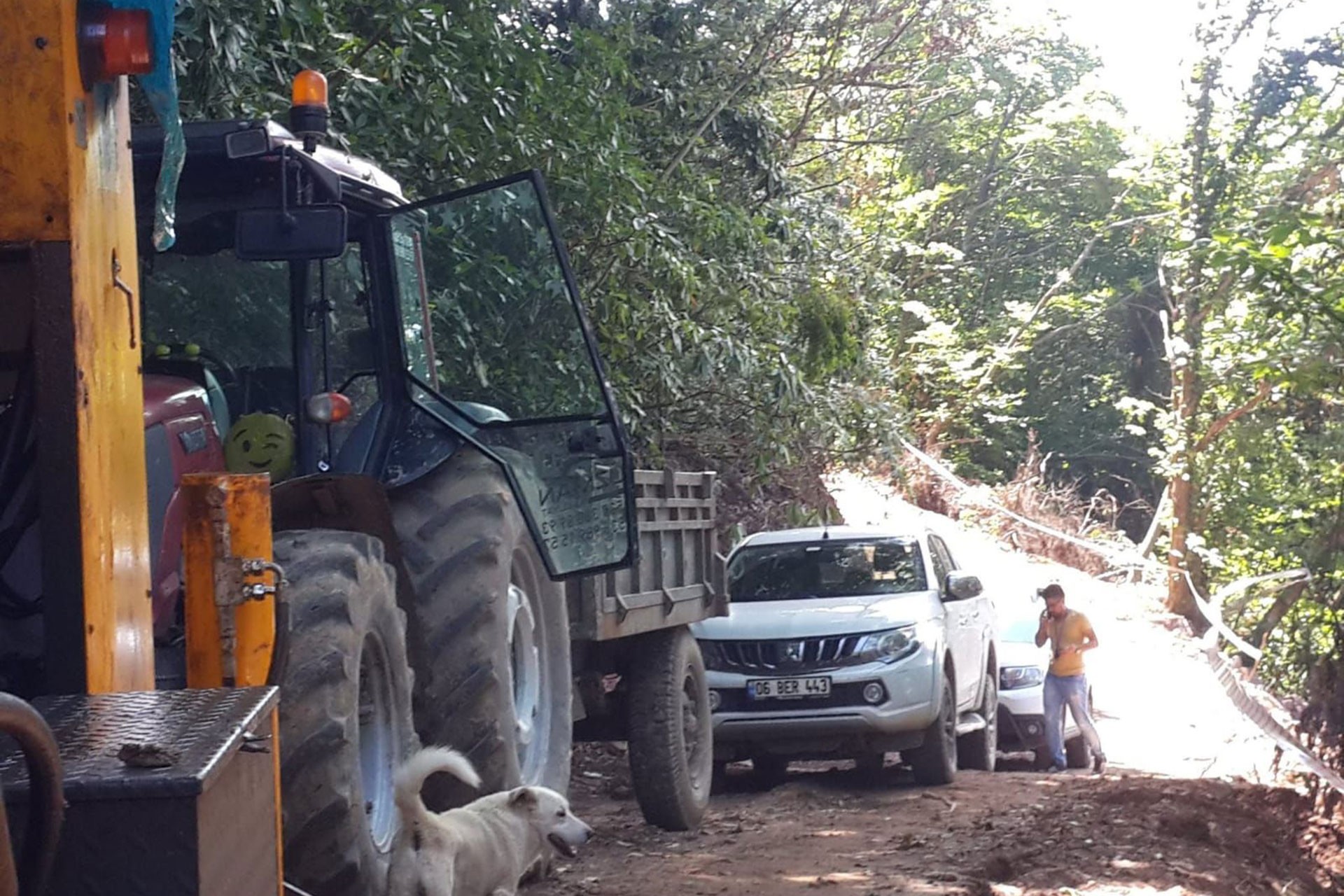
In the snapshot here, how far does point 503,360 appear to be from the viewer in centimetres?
895

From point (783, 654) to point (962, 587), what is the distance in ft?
4.90

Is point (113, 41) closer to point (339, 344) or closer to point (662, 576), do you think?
point (339, 344)

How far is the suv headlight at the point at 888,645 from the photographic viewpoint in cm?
1136

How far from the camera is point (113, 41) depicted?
305cm

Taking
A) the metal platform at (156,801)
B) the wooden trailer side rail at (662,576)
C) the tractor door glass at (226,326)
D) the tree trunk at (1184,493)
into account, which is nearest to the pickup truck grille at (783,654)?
the wooden trailer side rail at (662,576)

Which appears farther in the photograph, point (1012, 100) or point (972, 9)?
point (1012, 100)

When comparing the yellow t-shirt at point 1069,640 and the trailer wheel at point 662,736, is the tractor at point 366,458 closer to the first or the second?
the trailer wheel at point 662,736

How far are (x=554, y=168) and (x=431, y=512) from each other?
5351 millimetres

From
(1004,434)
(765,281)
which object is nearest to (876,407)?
(765,281)

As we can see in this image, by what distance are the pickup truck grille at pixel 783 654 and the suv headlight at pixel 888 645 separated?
0.06 m

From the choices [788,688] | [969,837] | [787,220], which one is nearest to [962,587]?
[788,688]

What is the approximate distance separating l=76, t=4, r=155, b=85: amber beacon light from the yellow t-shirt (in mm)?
12019

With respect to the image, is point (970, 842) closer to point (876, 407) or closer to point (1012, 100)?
point (876, 407)

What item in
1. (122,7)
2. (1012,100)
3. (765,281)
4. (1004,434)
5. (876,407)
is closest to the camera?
(122,7)
